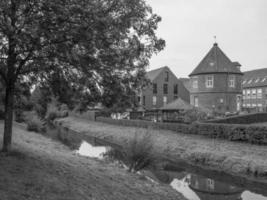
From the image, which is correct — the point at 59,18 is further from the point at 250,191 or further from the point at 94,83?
the point at 250,191

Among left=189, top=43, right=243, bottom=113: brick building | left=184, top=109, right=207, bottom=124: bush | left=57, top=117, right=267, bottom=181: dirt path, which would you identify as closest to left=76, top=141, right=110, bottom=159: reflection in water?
left=57, top=117, right=267, bottom=181: dirt path

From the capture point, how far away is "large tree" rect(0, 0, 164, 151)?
7.00m

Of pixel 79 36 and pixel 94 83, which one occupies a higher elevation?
pixel 79 36

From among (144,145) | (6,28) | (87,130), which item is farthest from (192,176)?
(87,130)

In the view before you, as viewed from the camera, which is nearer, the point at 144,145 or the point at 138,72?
the point at 138,72

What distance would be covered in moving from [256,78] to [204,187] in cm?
6793

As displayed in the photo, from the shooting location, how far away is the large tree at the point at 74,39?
6996 millimetres

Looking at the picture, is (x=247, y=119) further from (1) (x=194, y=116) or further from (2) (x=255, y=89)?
(2) (x=255, y=89)

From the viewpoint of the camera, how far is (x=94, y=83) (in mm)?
9234

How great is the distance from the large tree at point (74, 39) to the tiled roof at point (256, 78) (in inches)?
2667

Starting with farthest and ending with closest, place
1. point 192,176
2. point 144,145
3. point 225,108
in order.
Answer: point 225,108 → point 192,176 → point 144,145

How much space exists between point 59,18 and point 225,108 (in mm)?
39400

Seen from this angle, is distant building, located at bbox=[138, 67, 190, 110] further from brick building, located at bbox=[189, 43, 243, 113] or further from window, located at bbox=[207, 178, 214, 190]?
window, located at bbox=[207, 178, 214, 190]

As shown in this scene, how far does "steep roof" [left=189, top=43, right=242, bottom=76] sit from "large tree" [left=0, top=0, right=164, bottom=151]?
120 ft
